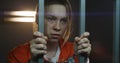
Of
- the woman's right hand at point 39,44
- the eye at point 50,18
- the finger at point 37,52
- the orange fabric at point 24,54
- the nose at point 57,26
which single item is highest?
the eye at point 50,18

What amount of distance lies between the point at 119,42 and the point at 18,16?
1.87 metres

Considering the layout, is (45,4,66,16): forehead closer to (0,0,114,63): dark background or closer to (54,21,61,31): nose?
(54,21,61,31): nose

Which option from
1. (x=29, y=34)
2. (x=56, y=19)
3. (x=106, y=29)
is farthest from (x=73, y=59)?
(x=29, y=34)

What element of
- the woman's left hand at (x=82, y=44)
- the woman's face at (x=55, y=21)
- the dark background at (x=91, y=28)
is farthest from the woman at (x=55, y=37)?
the dark background at (x=91, y=28)

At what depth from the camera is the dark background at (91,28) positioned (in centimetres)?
273

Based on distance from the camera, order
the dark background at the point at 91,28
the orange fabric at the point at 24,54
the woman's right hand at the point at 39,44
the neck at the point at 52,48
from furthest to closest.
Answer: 1. the dark background at the point at 91,28
2. the neck at the point at 52,48
3. the orange fabric at the point at 24,54
4. the woman's right hand at the point at 39,44

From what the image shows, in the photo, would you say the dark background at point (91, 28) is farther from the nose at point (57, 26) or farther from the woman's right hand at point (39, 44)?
the woman's right hand at point (39, 44)

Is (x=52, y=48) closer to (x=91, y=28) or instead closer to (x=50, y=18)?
(x=50, y=18)

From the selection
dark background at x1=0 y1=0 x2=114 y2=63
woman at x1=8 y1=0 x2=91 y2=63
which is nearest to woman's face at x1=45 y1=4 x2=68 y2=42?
woman at x1=8 y1=0 x2=91 y2=63

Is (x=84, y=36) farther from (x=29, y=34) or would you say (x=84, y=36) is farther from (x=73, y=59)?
(x=29, y=34)

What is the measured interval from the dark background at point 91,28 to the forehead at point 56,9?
90 cm

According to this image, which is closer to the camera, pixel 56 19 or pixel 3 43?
pixel 56 19

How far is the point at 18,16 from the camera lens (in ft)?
10.7

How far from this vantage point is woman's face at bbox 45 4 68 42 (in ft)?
5.30
